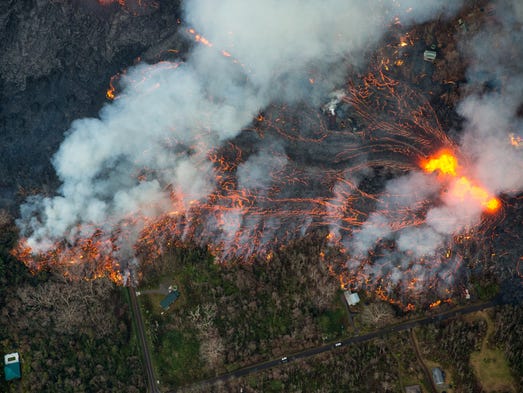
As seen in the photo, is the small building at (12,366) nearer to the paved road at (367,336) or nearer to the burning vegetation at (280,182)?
the burning vegetation at (280,182)

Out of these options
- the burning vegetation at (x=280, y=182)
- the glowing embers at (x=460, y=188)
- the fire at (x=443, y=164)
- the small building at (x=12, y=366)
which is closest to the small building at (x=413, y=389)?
the burning vegetation at (x=280, y=182)

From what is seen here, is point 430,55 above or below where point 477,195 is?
above

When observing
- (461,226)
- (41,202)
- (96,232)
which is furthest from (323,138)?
(41,202)

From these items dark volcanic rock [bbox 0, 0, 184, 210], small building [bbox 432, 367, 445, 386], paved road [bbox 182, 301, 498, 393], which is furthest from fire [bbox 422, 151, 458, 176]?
dark volcanic rock [bbox 0, 0, 184, 210]

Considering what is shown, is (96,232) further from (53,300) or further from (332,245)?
(332,245)

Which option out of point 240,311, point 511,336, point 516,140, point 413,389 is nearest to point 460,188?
point 516,140

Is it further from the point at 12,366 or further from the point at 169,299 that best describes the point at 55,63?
the point at 12,366

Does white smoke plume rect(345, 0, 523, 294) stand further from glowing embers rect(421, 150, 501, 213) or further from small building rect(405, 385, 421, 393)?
small building rect(405, 385, 421, 393)
